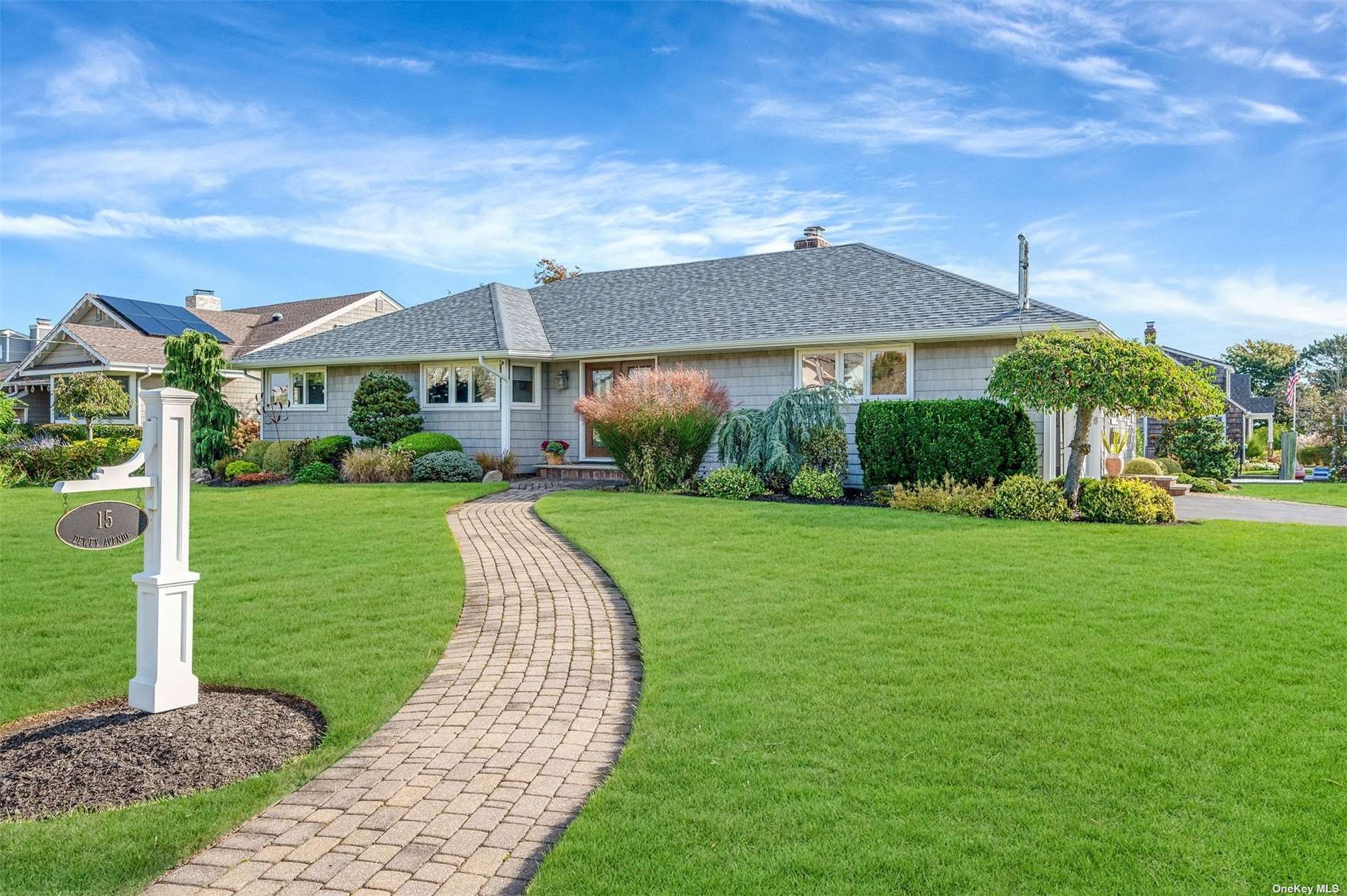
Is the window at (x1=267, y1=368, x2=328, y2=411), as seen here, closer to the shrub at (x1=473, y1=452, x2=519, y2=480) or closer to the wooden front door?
the shrub at (x1=473, y1=452, x2=519, y2=480)

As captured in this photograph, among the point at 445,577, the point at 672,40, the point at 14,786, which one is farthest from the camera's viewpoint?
the point at 672,40

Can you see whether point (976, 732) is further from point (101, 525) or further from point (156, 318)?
point (156, 318)

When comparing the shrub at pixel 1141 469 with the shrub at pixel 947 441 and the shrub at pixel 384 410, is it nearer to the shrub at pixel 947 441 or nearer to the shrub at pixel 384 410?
the shrub at pixel 947 441

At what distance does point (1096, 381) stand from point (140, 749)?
456 inches

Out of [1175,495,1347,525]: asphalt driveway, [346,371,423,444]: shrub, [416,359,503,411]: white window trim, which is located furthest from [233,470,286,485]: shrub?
[1175,495,1347,525]: asphalt driveway

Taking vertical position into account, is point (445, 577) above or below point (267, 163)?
below

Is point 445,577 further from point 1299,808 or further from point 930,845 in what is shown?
point 1299,808

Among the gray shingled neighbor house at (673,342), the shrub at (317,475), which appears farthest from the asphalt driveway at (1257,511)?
the shrub at (317,475)

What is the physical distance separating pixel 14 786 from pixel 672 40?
1186 centimetres

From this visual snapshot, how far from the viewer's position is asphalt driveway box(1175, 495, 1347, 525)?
1273cm

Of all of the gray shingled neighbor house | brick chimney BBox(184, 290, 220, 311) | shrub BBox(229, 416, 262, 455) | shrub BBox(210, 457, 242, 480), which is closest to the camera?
the gray shingled neighbor house

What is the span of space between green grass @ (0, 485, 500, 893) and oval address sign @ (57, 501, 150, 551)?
1.23m

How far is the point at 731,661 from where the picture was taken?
5383 millimetres

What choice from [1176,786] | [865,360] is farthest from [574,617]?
[865,360]
